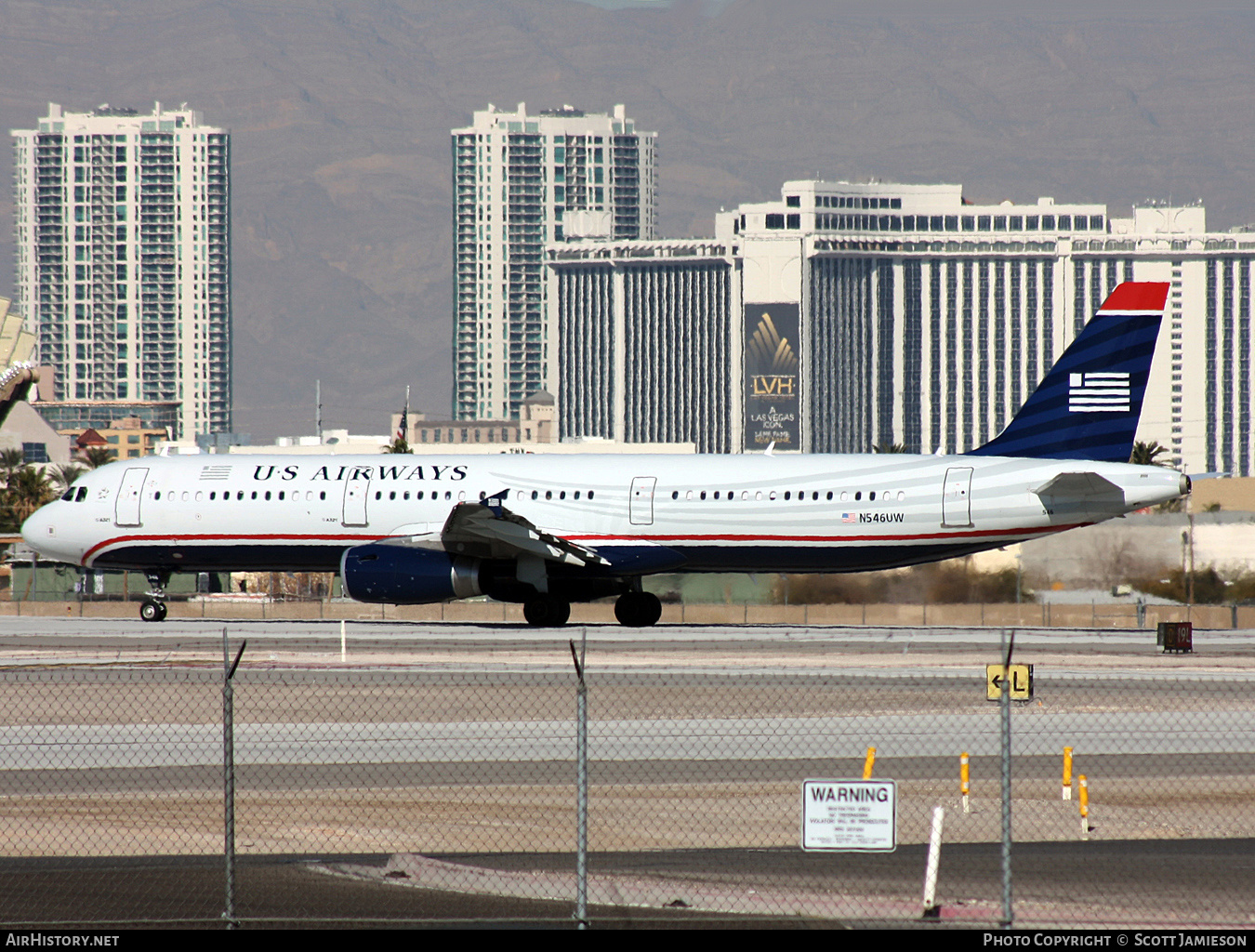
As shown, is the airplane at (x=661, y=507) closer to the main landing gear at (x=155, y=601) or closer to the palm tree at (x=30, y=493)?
the main landing gear at (x=155, y=601)

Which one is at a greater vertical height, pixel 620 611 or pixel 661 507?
pixel 661 507

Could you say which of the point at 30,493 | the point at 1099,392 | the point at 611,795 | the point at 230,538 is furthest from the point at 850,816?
the point at 30,493

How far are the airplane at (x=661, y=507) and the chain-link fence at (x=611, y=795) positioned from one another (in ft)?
29.4

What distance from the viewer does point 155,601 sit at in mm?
47906

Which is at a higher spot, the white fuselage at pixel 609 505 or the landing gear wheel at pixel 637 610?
the white fuselage at pixel 609 505

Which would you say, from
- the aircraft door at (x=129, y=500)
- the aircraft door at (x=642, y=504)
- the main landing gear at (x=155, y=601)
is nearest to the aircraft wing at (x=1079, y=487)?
the aircraft door at (x=642, y=504)

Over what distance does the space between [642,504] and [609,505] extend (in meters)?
0.88

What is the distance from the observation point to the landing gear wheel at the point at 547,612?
44.4 metres

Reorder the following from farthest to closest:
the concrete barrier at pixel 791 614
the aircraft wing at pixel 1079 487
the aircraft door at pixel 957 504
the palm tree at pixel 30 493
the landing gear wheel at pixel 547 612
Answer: the palm tree at pixel 30 493, the concrete barrier at pixel 791 614, the landing gear wheel at pixel 547 612, the aircraft door at pixel 957 504, the aircraft wing at pixel 1079 487

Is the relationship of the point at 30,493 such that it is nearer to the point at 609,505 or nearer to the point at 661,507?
the point at 609,505

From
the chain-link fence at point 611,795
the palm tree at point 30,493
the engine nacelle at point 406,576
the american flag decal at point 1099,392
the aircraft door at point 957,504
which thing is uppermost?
the american flag decal at point 1099,392

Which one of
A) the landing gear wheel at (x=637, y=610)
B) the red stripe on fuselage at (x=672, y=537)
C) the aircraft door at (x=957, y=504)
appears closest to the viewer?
the aircraft door at (x=957, y=504)

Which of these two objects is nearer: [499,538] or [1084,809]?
[1084,809]

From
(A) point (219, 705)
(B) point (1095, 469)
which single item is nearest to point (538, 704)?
(A) point (219, 705)
